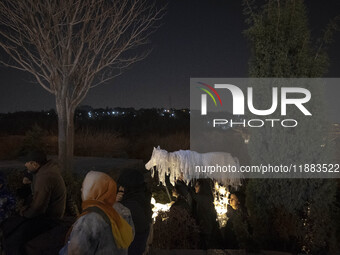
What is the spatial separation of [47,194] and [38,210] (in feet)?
0.70

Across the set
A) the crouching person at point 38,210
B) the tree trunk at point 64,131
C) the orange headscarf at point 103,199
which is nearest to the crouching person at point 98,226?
the orange headscarf at point 103,199

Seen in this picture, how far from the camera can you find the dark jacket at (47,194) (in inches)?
184

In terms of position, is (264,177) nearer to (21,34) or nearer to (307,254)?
(307,254)

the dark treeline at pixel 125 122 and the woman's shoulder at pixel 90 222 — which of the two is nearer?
the woman's shoulder at pixel 90 222

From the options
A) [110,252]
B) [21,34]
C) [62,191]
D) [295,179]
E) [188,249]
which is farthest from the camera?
[21,34]

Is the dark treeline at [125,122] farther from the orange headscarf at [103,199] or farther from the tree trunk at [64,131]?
the orange headscarf at [103,199]

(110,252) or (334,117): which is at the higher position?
(334,117)

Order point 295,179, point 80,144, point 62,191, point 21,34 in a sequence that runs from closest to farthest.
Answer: point 62,191
point 295,179
point 21,34
point 80,144

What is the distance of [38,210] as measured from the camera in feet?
15.2

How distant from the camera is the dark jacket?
4.66m

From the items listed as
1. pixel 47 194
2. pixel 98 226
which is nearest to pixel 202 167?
pixel 47 194

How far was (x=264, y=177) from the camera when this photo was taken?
6.17 meters

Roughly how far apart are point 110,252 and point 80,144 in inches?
628

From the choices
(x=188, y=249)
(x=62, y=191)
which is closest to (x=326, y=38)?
(x=188, y=249)
